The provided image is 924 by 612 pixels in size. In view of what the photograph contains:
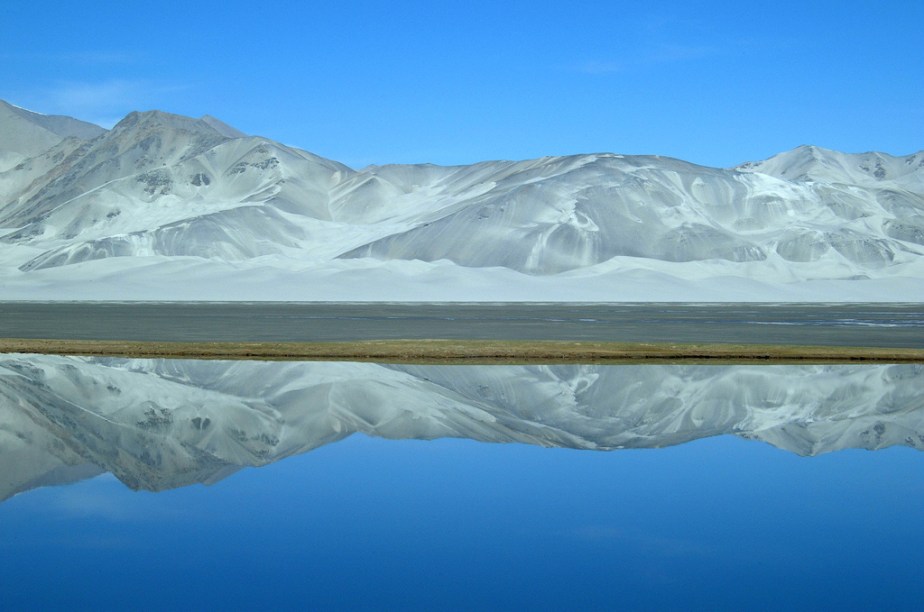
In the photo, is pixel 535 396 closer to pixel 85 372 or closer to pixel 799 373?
pixel 799 373

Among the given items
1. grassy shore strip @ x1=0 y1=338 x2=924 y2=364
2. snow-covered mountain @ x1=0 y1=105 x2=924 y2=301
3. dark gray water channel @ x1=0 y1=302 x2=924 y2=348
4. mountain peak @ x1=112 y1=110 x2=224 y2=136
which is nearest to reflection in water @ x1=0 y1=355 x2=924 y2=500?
grassy shore strip @ x1=0 y1=338 x2=924 y2=364

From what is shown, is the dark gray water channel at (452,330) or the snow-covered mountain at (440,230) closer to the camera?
the dark gray water channel at (452,330)

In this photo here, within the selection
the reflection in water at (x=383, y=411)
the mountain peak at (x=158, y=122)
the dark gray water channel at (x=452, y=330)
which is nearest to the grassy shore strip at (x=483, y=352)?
the reflection in water at (x=383, y=411)

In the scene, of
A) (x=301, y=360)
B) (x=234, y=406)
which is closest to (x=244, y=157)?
(x=301, y=360)

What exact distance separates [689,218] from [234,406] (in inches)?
4656

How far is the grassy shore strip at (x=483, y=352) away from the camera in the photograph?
30.7 meters

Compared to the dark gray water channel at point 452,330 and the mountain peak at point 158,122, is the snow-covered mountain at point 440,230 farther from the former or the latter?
the dark gray water channel at point 452,330

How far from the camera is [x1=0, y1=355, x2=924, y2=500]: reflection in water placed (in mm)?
14258

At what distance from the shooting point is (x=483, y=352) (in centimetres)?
3203

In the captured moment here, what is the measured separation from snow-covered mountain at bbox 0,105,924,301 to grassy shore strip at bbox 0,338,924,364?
7061 centimetres

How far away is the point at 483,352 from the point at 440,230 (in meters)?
99.3

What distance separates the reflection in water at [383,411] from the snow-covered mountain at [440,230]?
79.5 m

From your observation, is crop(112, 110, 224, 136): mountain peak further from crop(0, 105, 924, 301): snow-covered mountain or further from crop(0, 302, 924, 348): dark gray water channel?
crop(0, 302, 924, 348): dark gray water channel

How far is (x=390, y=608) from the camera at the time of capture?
8336 mm
